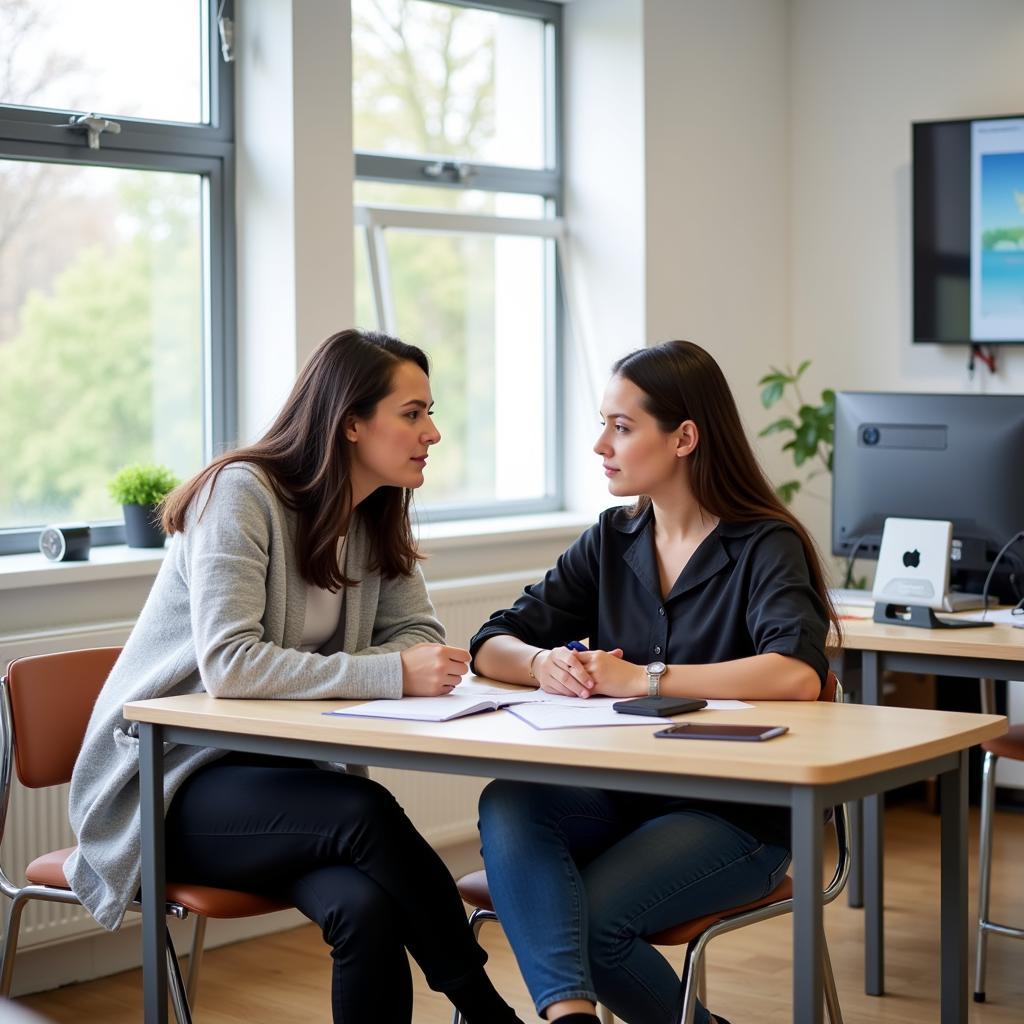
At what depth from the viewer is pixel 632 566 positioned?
2.57 metres

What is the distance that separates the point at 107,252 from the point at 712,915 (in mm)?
2245

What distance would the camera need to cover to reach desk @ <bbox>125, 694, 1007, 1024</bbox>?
1852 millimetres

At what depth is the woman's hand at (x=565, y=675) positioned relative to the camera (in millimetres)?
2342

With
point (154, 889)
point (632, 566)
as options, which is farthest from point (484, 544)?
point (154, 889)

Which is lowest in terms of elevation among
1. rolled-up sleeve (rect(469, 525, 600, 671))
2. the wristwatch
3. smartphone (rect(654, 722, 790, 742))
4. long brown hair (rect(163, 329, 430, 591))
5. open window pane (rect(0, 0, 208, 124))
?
smartphone (rect(654, 722, 790, 742))

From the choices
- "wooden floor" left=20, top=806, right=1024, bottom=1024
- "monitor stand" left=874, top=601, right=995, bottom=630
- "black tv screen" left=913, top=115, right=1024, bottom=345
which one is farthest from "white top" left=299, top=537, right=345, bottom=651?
"black tv screen" left=913, top=115, right=1024, bottom=345

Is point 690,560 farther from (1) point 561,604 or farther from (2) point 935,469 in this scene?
(2) point 935,469

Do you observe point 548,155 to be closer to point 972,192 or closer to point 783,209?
point 783,209

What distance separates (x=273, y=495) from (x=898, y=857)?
244 cm

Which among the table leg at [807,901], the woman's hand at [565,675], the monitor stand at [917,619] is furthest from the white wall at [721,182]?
the table leg at [807,901]

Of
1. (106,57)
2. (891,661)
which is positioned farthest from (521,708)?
(106,57)

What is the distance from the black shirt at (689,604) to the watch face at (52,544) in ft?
3.74

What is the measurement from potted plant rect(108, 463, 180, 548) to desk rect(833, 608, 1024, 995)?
1.53m

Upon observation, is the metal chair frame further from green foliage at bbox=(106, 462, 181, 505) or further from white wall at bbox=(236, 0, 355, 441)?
white wall at bbox=(236, 0, 355, 441)
